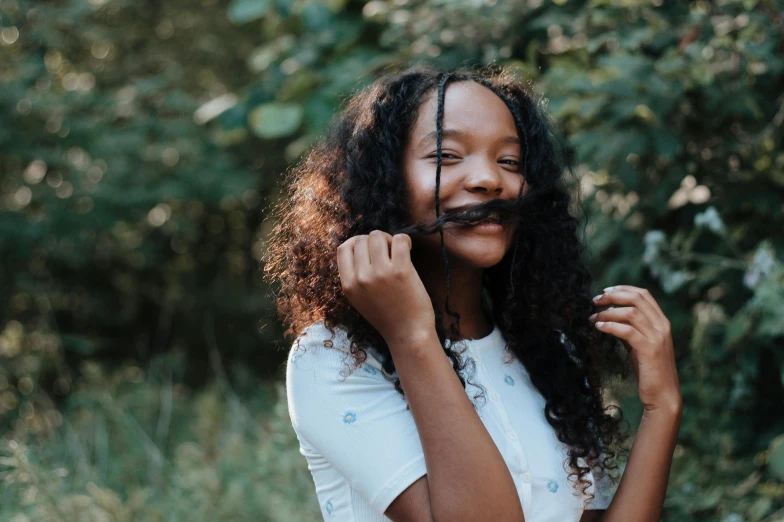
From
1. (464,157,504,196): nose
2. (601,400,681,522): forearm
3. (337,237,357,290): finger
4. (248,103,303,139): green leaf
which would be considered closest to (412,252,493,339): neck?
(464,157,504,196): nose

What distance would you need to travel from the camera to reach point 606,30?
9.63ft

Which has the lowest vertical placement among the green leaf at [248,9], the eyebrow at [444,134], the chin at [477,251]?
the green leaf at [248,9]

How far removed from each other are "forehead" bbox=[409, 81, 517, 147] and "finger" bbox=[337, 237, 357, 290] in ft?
0.95

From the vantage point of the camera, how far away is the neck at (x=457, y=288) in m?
1.68

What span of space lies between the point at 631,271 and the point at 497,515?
68.9 inches

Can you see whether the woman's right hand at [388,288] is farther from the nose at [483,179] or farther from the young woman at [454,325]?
the nose at [483,179]

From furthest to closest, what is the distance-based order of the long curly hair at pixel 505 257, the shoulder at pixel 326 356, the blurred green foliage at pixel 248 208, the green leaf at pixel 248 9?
1. the green leaf at pixel 248 9
2. the blurred green foliage at pixel 248 208
3. the long curly hair at pixel 505 257
4. the shoulder at pixel 326 356

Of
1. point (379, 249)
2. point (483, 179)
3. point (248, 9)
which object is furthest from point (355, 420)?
point (248, 9)

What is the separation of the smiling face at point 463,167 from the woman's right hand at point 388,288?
169 mm

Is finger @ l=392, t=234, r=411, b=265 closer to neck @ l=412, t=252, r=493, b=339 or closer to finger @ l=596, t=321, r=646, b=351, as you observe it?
neck @ l=412, t=252, r=493, b=339

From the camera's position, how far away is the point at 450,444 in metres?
1.37

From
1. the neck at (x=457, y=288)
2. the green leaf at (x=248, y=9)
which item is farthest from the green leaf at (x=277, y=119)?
the neck at (x=457, y=288)

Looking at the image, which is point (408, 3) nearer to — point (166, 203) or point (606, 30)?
point (606, 30)

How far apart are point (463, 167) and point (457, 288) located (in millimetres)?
264
